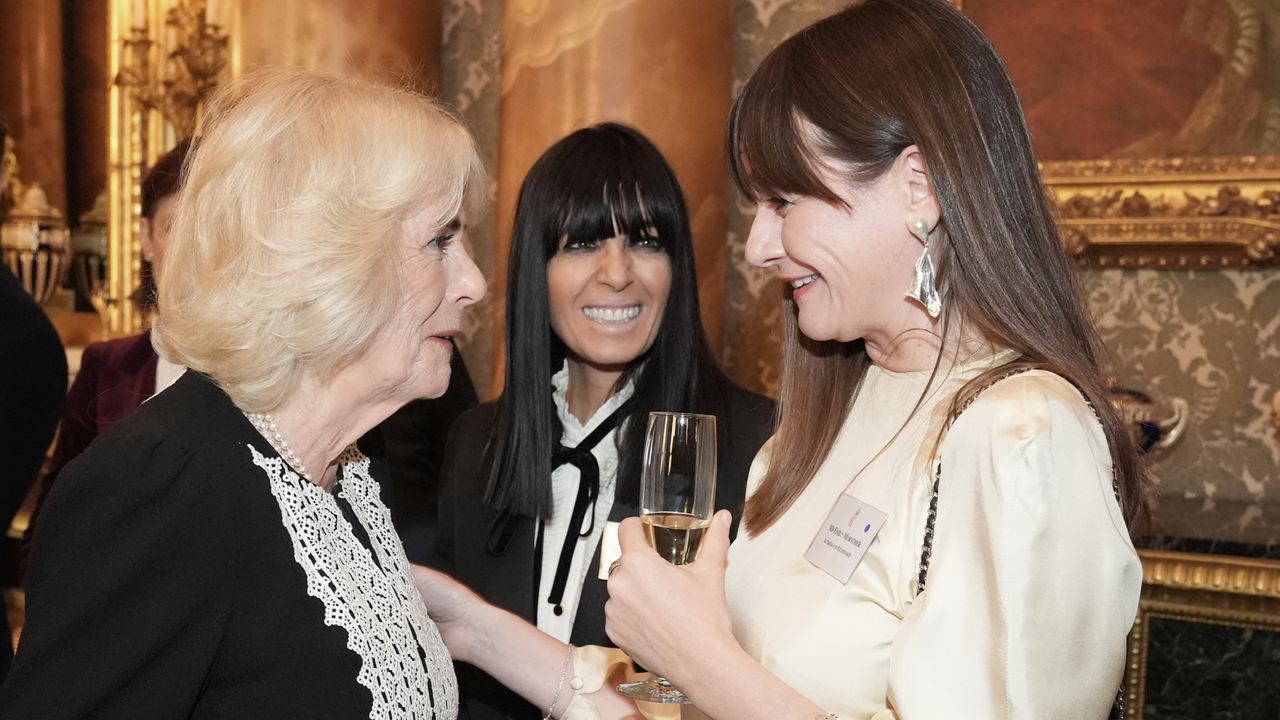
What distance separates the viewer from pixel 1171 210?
146 inches

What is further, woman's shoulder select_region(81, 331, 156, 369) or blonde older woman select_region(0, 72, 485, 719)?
woman's shoulder select_region(81, 331, 156, 369)

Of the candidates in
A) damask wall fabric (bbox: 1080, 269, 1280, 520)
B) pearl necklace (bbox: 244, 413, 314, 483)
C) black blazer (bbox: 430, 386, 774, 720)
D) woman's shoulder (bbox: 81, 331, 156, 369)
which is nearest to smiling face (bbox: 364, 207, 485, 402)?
pearl necklace (bbox: 244, 413, 314, 483)

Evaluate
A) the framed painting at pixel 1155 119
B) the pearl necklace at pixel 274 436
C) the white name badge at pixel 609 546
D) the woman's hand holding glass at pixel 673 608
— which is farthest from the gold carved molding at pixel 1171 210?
the pearl necklace at pixel 274 436

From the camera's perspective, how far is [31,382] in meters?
2.56

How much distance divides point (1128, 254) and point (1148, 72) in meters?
0.59

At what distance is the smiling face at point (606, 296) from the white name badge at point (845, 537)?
3.71 ft

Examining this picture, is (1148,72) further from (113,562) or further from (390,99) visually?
(113,562)

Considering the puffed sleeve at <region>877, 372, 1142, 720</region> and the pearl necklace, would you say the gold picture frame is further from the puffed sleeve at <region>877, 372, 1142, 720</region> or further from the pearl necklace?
the pearl necklace

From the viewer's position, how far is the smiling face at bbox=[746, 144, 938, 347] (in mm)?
1484

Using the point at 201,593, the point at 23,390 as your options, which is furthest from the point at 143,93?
the point at 201,593

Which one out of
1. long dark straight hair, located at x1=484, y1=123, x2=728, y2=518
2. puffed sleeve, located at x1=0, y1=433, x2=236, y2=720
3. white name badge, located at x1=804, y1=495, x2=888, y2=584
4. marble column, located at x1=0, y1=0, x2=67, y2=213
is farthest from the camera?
marble column, located at x1=0, y1=0, x2=67, y2=213

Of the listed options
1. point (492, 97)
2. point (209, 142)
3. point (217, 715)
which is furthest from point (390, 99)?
point (492, 97)

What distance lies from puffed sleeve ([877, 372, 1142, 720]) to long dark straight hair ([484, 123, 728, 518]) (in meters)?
1.30

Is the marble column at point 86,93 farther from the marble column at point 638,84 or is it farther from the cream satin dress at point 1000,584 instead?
the cream satin dress at point 1000,584
